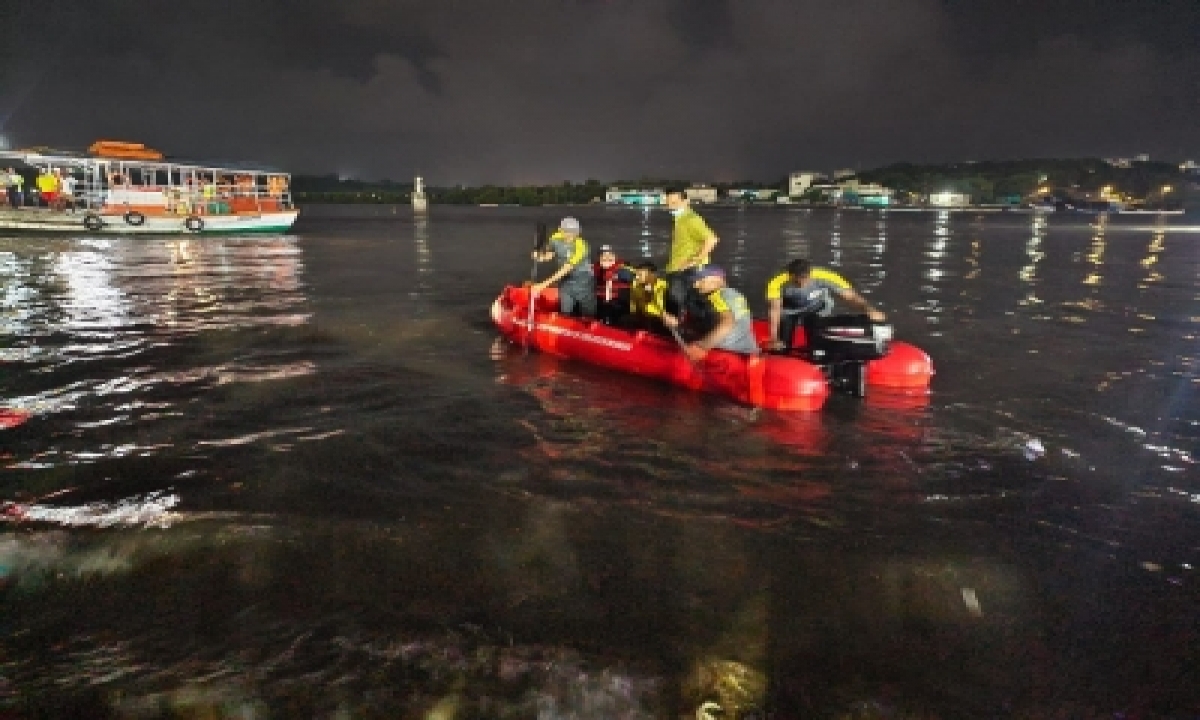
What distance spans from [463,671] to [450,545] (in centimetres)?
143

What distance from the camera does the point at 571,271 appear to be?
11172mm

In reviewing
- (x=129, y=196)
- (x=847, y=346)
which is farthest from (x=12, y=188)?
(x=847, y=346)

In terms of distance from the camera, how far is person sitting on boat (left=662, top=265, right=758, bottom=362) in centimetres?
814

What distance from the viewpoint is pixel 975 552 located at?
524cm

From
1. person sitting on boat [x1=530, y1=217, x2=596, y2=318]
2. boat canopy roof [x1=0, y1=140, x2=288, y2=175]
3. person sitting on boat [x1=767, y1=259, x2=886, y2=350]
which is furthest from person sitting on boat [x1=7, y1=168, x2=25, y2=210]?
person sitting on boat [x1=767, y1=259, x2=886, y2=350]

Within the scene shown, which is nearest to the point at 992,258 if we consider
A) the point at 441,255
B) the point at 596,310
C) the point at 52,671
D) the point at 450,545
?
the point at 441,255

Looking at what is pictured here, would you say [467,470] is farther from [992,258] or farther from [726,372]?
[992,258]

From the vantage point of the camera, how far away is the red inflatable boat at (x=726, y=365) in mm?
8367

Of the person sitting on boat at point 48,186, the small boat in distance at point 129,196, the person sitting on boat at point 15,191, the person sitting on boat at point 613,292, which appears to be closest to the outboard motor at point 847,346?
the person sitting on boat at point 613,292

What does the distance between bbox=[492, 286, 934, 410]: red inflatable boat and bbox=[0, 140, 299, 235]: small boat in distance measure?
107 ft

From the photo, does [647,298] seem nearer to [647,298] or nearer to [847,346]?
[647,298]

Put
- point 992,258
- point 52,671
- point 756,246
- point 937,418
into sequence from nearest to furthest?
point 52,671 < point 937,418 < point 992,258 < point 756,246

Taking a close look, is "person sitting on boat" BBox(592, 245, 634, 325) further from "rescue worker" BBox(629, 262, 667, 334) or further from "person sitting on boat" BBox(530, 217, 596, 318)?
"rescue worker" BBox(629, 262, 667, 334)

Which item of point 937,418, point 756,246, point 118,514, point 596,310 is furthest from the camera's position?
point 756,246
